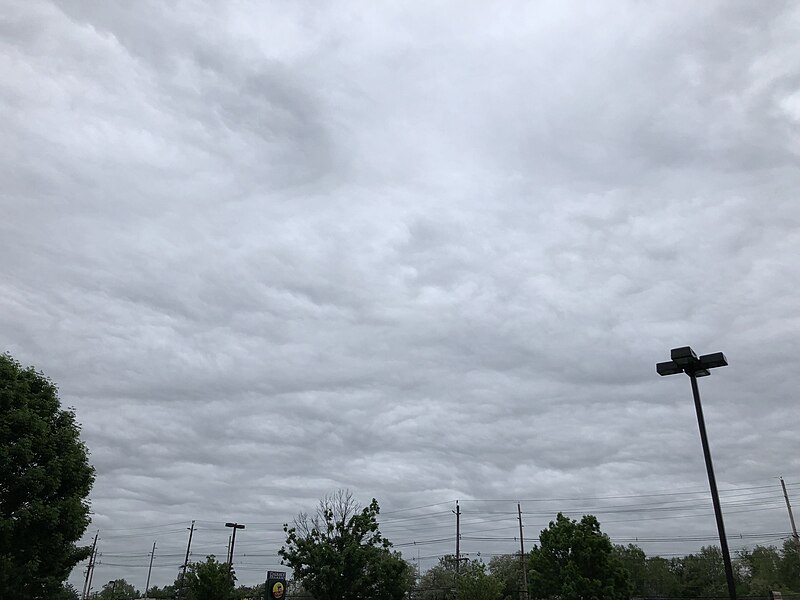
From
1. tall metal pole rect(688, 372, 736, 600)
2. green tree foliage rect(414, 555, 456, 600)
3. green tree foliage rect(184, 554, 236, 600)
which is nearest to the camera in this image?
tall metal pole rect(688, 372, 736, 600)

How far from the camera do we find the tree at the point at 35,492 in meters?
25.6

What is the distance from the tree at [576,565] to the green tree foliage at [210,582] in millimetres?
22607

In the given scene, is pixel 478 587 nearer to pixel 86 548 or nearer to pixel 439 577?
pixel 86 548

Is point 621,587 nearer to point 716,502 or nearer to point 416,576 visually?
point 716,502

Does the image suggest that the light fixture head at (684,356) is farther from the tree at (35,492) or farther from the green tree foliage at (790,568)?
the green tree foliage at (790,568)

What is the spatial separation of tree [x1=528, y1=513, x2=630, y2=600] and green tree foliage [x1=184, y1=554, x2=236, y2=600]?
890 inches

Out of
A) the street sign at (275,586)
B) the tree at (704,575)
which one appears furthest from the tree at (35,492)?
the tree at (704,575)

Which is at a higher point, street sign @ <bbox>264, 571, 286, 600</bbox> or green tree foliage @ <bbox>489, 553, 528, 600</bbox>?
green tree foliage @ <bbox>489, 553, 528, 600</bbox>

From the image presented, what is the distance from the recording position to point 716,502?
17.1 m

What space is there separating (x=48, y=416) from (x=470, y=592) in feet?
96.4

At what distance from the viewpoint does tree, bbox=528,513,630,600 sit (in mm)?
37219

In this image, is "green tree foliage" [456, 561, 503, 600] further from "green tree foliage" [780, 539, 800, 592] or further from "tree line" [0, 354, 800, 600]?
"green tree foliage" [780, 539, 800, 592]

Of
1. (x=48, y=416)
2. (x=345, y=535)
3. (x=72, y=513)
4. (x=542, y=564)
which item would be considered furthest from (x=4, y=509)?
(x=542, y=564)

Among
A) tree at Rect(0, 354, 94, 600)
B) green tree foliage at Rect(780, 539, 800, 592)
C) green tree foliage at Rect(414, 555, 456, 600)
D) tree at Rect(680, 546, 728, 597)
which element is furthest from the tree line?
tree at Rect(680, 546, 728, 597)
